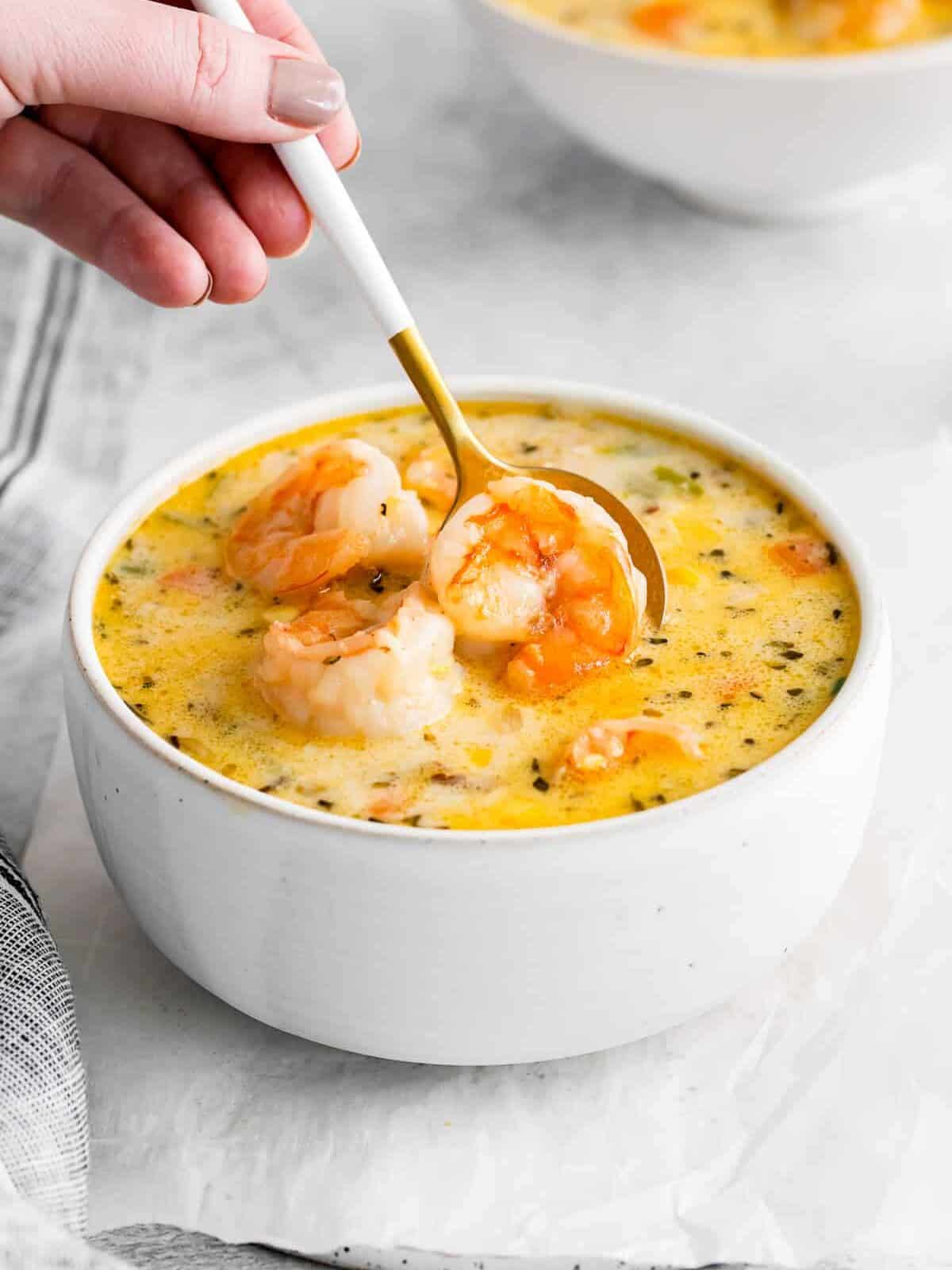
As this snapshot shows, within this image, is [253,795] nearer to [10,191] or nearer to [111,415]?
[10,191]

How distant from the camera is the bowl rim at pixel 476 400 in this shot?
1419mm

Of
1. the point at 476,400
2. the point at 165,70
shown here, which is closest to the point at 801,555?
the point at 476,400

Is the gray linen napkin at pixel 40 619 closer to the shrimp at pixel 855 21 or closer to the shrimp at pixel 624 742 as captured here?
the shrimp at pixel 624 742

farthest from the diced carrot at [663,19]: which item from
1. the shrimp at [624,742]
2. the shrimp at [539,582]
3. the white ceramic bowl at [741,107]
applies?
the shrimp at [624,742]

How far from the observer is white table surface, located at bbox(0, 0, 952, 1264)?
2770 mm

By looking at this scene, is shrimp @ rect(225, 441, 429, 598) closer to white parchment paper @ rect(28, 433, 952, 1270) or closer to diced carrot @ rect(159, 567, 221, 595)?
diced carrot @ rect(159, 567, 221, 595)

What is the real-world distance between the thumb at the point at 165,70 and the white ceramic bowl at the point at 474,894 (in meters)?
0.55

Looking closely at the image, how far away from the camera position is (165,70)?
1.73 metres

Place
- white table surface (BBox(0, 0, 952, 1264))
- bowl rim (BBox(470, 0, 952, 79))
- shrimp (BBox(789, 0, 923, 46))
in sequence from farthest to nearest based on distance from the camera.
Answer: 1. shrimp (BBox(789, 0, 923, 46))
2. white table surface (BBox(0, 0, 952, 1264))
3. bowl rim (BBox(470, 0, 952, 79))

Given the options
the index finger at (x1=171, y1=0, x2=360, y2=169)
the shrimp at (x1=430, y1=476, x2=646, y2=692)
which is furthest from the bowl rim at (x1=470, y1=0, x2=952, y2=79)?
the shrimp at (x1=430, y1=476, x2=646, y2=692)

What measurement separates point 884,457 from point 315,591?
118 centimetres

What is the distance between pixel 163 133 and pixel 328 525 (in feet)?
2.20

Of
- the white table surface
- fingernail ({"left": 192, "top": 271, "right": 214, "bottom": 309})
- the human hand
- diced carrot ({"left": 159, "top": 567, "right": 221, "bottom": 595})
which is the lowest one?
the white table surface

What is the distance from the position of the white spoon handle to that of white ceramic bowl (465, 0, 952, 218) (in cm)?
104
